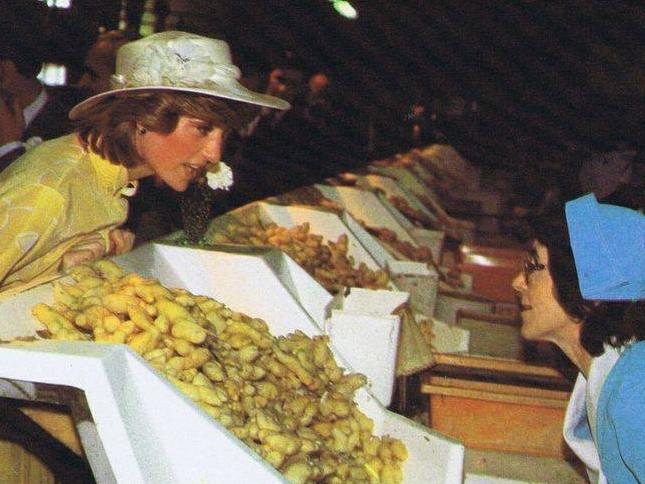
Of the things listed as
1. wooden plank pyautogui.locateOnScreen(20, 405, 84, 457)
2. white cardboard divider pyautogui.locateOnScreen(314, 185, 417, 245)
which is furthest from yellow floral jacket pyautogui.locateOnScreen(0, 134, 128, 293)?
white cardboard divider pyautogui.locateOnScreen(314, 185, 417, 245)

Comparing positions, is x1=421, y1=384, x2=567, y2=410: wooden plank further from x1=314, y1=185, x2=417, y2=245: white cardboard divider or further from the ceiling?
the ceiling

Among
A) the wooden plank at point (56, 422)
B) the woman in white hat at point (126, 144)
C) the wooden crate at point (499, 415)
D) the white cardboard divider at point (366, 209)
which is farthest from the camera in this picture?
A: the white cardboard divider at point (366, 209)

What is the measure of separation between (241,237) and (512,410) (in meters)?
1.68

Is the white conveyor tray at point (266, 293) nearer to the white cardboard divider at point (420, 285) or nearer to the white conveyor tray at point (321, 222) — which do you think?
the white conveyor tray at point (321, 222)

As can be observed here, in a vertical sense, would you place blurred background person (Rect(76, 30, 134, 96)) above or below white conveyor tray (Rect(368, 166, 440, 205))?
above

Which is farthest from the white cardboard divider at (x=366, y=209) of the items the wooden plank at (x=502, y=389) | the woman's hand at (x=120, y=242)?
the woman's hand at (x=120, y=242)

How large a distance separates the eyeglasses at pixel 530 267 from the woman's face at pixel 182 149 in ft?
3.46

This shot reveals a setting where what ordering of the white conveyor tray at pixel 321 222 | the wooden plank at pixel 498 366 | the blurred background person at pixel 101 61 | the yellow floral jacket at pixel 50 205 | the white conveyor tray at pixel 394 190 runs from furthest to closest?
the white conveyor tray at pixel 394 190 → the white conveyor tray at pixel 321 222 → the blurred background person at pixel 101 61 → the wooden plank at pixel 498 366 → the yellow floral jacket at pixel 50 205

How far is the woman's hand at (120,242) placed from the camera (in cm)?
298

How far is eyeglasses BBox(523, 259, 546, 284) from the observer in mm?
2699

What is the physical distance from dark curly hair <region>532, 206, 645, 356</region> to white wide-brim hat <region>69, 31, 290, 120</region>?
1041 millimetres

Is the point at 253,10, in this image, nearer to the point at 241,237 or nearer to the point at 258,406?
the point at 241,237

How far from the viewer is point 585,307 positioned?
2.52 m

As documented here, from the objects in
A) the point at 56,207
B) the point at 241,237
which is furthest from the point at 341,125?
the point at 56,207
